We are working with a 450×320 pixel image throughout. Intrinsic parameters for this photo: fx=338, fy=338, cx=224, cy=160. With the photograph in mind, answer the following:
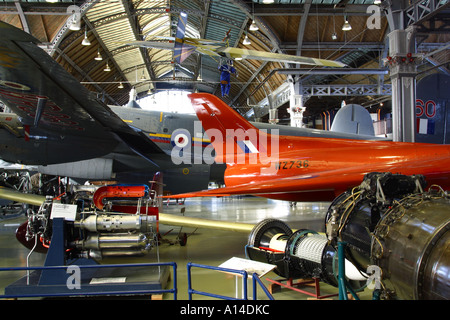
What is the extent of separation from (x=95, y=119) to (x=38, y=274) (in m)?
4.10

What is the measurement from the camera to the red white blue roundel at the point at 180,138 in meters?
10.3

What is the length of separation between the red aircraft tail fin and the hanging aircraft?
1915mm

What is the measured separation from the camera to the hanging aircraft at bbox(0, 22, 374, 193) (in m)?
5.92

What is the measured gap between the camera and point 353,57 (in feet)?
69.5

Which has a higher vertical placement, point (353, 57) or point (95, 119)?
point (353, 57)

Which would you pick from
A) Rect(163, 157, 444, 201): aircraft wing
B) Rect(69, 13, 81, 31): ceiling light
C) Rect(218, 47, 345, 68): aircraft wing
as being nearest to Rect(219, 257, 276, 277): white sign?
Rect(163, 157, 444, 201): aircraft wing

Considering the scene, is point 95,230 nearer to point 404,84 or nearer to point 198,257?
point 198,257

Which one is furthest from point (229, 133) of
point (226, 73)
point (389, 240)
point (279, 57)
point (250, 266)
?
point (226, 73)

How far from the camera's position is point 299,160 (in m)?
6.95

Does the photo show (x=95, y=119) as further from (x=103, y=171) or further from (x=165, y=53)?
(x=165, y=53)

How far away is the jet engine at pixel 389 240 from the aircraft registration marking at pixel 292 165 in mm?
2724

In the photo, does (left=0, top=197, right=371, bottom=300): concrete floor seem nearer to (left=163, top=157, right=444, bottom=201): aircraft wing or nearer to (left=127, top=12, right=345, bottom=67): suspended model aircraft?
(left=163, top=157, right=444, bottom=201): aircraft wing

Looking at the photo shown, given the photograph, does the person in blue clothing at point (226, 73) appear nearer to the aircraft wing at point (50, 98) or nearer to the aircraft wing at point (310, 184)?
the aircraft wing at point (50, 98)
